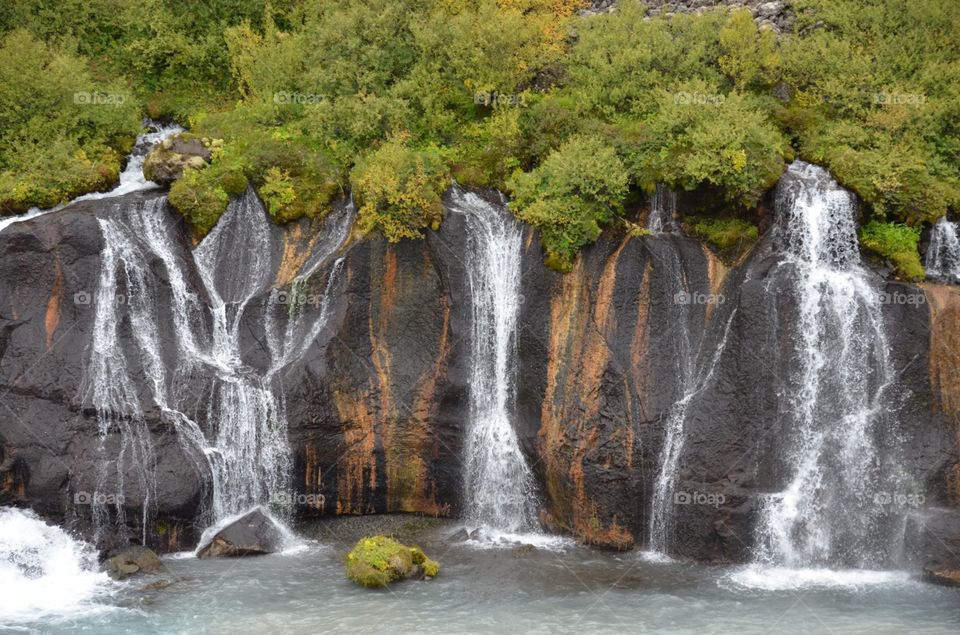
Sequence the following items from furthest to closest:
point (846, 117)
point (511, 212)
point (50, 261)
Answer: point (846, 117) < point (511, 212) < point (50, 261)

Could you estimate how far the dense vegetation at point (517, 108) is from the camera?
62.4ft

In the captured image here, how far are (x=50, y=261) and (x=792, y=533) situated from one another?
15.6m

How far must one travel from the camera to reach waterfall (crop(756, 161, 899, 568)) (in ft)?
56.2

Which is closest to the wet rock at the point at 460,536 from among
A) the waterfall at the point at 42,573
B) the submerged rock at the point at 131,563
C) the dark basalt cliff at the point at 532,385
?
the dark basalt cliff at the point at 532,385

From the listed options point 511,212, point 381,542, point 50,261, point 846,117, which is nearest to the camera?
point 381,542

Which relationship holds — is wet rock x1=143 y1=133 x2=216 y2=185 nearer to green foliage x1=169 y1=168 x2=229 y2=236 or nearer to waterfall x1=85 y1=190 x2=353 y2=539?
green foliage x1=169 y1=168 x2=229 y2=236

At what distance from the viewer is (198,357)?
1897cm

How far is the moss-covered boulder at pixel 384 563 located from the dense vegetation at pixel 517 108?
20.9 feet

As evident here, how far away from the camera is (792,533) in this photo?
1722 cm

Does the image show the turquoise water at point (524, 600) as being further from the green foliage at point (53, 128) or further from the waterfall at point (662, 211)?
the green foliage at point (53, 128)

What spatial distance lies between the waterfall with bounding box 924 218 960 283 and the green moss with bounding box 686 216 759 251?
11.2ft

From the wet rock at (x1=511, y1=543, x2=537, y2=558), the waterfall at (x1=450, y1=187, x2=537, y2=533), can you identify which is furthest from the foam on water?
the waterfall at (x1=450, y1=187, x2=537, y2=533)

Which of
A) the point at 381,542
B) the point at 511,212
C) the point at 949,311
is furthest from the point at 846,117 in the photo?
the point at 381,542

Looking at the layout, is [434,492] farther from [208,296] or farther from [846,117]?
[846,117]
